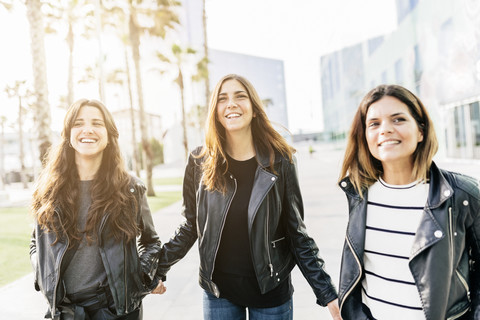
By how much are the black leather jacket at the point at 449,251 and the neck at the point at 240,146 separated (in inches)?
44.5

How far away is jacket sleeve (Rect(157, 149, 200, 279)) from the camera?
254 cm

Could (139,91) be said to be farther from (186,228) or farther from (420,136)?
(420,136)

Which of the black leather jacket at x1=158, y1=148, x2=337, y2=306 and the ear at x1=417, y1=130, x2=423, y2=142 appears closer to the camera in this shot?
the ear at x1=417, y1=130, x2=423, y2=142

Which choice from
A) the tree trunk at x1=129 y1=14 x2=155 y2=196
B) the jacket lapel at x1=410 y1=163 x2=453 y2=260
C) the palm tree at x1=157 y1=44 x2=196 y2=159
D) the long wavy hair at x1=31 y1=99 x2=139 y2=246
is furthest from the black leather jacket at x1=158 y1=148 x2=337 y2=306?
the palm tree at x1=157 y1=44 x2=196 y2=159

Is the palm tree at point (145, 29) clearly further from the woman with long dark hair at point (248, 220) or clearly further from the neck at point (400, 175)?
the neck at point (400, 175)

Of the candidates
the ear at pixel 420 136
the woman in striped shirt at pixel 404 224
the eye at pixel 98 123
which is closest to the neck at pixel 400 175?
the woman in striped shirt at pixel 404 224

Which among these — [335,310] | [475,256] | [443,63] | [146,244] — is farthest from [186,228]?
[443,63]

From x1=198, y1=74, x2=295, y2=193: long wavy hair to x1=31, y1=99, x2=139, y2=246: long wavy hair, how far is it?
21.7 inches

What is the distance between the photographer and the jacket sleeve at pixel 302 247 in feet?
7.32

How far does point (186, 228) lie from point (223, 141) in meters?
0.67

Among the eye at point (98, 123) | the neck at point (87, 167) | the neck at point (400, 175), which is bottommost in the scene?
the neck at point (400, 175)

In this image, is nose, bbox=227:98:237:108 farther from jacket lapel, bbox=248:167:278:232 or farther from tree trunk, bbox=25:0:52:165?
tree trunk, bbox=25:0:52:165

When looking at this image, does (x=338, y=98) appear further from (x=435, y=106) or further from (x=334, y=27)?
(x=435, y=106)

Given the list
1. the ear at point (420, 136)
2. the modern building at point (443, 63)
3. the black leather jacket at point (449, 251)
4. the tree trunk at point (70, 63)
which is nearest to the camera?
the black leather jacket at point (449, 251)
